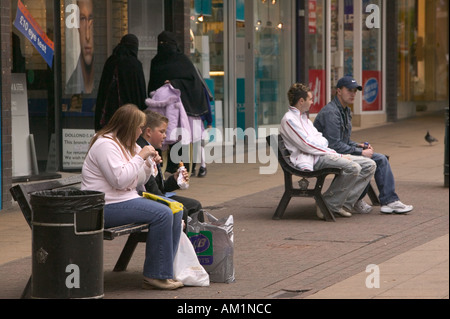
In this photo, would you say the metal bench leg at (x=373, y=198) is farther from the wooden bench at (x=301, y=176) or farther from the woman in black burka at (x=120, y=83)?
the woman in black burka at (x=120, y=83)

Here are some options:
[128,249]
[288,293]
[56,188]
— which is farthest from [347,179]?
[56,188]

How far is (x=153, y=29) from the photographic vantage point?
14.9 meters

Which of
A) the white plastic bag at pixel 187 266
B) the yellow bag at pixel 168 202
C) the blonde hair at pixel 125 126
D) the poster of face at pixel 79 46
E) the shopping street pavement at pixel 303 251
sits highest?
the poster of face at pixel 79 46

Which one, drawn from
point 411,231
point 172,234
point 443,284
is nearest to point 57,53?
point 411,231

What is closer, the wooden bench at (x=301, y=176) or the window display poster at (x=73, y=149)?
the wooden bench at (x=301, y=176)

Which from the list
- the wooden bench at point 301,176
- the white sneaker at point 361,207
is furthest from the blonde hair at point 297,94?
the white sneaker at point 361,207

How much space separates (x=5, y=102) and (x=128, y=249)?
3.89 m

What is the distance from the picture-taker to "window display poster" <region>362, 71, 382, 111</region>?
75.8ft

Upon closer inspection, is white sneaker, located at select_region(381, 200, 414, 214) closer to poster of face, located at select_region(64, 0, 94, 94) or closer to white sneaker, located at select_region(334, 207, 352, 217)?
white sneaker, located at select_region(334, 207, 352, 217)

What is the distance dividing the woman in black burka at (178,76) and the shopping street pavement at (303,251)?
3.42ft

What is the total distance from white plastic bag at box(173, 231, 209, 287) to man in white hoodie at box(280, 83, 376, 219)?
316cm

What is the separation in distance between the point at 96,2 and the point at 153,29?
46.3 inches

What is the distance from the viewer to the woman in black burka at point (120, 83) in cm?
1231
